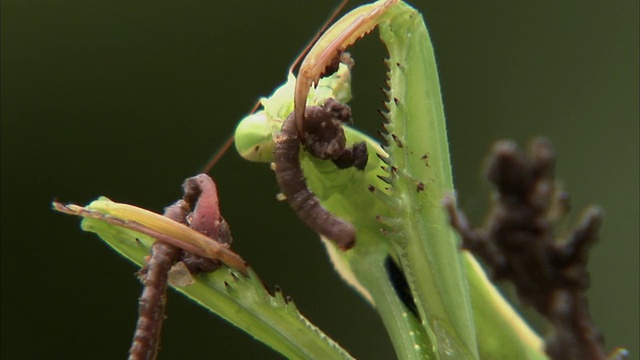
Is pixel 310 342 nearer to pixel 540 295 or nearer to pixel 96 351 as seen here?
pixel 540 295

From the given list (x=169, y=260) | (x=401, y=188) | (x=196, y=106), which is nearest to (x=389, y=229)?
(x=401, y=188)

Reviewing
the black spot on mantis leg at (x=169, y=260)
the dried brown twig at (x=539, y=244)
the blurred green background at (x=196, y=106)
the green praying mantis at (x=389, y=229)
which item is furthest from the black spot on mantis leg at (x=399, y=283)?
the blurred green background at (x=196, y=106)

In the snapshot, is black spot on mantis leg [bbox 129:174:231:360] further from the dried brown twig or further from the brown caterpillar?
the dried brown twig

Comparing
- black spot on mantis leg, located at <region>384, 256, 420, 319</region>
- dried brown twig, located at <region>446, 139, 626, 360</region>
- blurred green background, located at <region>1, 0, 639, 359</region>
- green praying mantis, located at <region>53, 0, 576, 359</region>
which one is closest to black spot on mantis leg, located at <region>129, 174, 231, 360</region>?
green praying mantis, located at <region>53, 0, 576, 359</region>

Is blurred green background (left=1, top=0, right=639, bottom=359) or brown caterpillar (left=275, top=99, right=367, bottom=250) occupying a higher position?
brown caterpillar (left=275, top=99, right=367, bottom=250)

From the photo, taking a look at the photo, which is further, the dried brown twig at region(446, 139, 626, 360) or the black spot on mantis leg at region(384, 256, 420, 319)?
Answer: the black spot on mantis leg at region(384, 256, 420, 319)

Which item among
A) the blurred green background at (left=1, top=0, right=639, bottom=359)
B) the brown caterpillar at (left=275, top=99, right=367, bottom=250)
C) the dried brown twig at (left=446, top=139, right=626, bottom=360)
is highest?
the dried brown twig at (left=446, top=139, right=626, bottom=360)

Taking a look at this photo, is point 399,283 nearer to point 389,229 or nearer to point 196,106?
point 389,229
